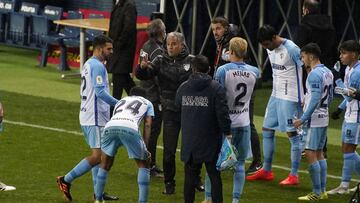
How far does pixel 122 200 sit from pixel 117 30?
217 inches

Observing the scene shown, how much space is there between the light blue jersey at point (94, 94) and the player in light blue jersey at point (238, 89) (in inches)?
48.8

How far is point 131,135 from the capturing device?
11914mm

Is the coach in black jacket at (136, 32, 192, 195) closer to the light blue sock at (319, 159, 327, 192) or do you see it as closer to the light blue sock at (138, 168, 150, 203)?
the light blue sock at (138, 168, 150, 203)

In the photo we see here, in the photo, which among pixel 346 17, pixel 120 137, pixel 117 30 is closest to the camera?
pixel 120 137

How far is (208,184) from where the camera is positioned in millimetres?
12414

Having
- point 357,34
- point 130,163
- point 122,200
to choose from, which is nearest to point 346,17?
point 357,34

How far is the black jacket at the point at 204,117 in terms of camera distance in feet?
38.9

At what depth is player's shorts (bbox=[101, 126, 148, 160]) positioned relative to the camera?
11914 mm

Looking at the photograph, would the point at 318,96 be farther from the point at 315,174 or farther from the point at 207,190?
the point at 207,190

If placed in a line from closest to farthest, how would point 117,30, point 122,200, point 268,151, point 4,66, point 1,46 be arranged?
point 122,200, point 268,151, point 117,30, point 4,66, point 1,46

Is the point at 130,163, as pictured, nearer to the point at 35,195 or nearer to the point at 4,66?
the point at 35,195

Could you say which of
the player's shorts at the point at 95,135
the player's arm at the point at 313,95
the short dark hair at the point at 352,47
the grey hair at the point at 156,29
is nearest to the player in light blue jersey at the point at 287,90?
the short dark hair at the point at 352,47

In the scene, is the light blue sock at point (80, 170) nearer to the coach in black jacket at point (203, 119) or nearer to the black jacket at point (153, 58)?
the coach in black jacket at point (203, 119)

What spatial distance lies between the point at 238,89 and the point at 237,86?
5 cm
